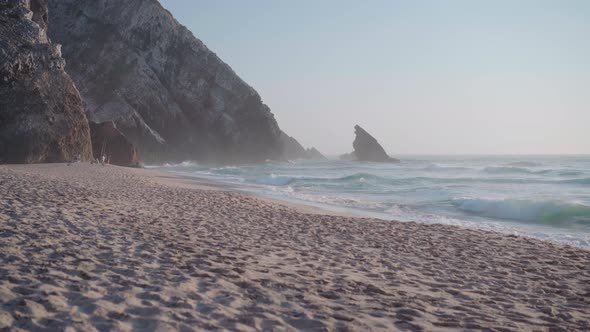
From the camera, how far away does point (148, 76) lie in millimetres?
56438

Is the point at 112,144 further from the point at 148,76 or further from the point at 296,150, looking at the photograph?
the point at 296,150

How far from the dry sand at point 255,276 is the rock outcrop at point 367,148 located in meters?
87.5

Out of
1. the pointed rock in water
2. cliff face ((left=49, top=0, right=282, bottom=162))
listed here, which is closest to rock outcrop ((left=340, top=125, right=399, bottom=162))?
the pointed rock in water

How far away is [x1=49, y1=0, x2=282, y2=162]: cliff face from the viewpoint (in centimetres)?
5403

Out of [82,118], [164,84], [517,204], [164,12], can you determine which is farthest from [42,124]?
[164,12]

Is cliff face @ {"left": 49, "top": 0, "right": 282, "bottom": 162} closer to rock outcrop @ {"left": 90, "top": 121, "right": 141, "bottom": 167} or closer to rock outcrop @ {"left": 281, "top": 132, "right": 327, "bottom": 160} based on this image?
rock outcrop @ {"left": 90, "top": 121, "right": 141, "bottom": 167}

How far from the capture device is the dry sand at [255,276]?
12.4ft

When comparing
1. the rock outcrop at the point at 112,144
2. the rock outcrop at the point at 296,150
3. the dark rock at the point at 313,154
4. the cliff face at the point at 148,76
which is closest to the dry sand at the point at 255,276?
the rock outcrop at the point at 112,144

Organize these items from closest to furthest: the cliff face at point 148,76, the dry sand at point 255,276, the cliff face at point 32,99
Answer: the dry sand at point 255,276 → the cliff face at point 32,99 → the cliff face at point 148,76

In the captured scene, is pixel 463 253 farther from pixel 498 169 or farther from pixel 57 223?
pixel 498 169

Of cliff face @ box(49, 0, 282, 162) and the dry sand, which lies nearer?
the dry sand

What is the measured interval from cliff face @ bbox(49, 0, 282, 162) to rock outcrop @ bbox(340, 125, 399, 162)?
136ft

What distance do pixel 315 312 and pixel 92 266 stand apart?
9.42 feet

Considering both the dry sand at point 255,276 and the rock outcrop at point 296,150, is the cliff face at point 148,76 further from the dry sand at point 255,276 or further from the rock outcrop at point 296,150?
the rock outcrop at point 296,150
